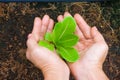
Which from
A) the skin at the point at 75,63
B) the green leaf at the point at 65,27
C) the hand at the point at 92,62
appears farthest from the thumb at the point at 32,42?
the hand at the point at 92,62

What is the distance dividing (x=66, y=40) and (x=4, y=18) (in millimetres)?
503

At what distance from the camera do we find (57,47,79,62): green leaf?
146 cm

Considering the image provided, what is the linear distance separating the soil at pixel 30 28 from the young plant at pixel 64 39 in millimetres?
321

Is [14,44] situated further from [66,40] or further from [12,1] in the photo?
[66,40]

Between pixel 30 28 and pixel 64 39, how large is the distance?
38cm

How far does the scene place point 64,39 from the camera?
148 cm

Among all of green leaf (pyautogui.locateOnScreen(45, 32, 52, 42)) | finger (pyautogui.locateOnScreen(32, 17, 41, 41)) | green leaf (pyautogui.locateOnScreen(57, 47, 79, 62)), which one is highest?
finger (pyautogui.locateOnScreen(32, 17, 41, 41))

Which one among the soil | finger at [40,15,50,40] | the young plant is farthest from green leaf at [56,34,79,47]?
the soil

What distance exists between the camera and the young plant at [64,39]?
1451 mm

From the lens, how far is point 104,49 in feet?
4.80

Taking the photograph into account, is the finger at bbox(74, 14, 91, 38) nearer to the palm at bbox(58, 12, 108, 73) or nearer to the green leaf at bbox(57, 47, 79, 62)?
the palm at bbox(58, 12, 108, 73)

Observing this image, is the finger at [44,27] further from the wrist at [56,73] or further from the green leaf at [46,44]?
the wrist at [56,73]

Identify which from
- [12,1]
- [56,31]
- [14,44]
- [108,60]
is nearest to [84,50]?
[56,31]

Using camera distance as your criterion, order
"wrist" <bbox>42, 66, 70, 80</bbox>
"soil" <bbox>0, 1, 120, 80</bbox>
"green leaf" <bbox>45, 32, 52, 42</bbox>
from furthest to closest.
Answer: "soil" <bbox>0, 1, 120, 80</bbox> → "green leaf" <bbox>45, 32, 52, 42</bbox> → "wrist" <bbox>42, 66, 70, 80</bbox>
